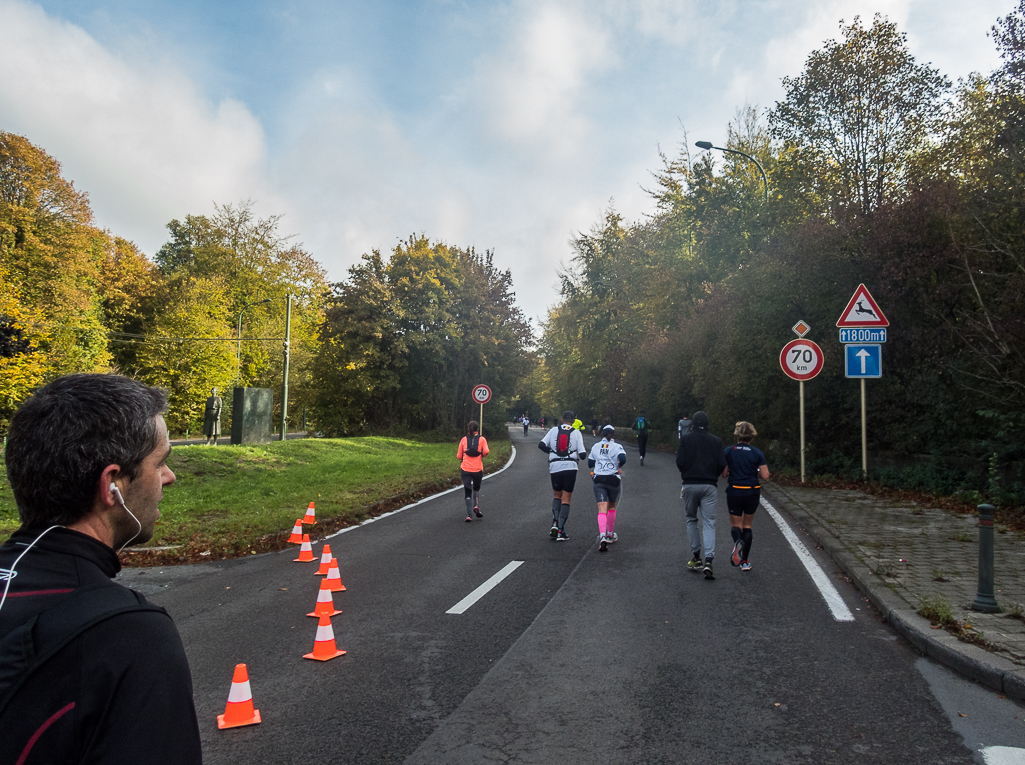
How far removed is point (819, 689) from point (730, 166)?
30.5 meters

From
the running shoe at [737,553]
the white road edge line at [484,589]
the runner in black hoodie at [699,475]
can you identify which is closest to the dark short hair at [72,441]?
the white road edge line at [484,589]

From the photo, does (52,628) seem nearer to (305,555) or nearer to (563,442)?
(305,555)

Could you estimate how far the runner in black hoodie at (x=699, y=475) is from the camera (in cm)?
841

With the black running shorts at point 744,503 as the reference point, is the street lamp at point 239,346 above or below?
above

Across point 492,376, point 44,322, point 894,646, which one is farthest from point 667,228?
point 894,646

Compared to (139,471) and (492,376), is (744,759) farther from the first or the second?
(492,376)

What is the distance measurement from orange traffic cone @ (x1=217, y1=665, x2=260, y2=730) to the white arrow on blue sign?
481 inches

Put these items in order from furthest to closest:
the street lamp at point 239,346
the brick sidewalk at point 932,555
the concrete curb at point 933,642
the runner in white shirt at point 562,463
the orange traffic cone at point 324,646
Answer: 1. the street lamp at point 239,346
2. the runner in white shirt at point 562,463
3. the brick sidewalk at point 932,555
4. the orange traffic cone at point 324,646
5. the concrete curb at point 933,642

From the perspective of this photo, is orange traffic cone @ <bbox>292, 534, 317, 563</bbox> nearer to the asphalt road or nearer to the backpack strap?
the asphalt road

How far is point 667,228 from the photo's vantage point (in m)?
37.9

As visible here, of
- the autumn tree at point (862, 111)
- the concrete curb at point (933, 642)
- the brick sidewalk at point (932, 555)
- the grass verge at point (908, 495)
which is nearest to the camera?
the concrete curb at point (933, 642)

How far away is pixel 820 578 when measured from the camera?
7.83 meters

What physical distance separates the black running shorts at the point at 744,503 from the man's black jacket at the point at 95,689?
7.65 m

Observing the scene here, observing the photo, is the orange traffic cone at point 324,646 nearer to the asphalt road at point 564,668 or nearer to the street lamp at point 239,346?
the asphalt road at point 564,668
